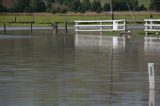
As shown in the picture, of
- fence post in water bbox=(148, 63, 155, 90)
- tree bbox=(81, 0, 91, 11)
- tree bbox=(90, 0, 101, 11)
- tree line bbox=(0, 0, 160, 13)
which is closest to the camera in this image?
fence post in water bbox=(148, 63, 155, 90)

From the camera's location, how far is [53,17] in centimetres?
9088

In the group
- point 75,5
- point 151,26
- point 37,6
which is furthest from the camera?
point 37,6

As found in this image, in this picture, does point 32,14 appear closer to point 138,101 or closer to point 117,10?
point 117,10

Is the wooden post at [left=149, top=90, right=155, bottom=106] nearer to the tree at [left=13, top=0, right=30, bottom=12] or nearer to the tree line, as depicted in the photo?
the tree line

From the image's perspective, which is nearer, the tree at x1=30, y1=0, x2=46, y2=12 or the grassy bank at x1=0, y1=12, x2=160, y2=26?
the grassy bank at x1=0, y1=12, x2=160, y2=26

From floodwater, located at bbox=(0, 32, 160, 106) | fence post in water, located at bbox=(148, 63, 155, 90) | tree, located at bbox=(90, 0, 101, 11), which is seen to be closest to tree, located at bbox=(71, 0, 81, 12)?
tree, located at bbox=(90, 0, 101, 11)

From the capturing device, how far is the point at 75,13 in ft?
297

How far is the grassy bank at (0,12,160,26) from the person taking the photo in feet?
275

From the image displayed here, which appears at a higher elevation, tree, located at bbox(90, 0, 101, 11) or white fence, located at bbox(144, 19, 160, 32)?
tree, located at bbox(90, 0, 101, 11)

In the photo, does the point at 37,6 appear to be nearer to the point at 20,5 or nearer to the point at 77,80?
the point at 20,5

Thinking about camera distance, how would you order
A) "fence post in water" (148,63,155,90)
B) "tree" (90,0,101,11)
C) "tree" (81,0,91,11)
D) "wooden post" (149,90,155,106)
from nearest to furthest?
1. "wooden post" (149,90,155,106)
2. "fence post in water" (148,63,155,90)
3. "tree" (90,0,101,11)
4. "tree" (81,0,91,11)

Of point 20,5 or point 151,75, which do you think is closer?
point 151,75

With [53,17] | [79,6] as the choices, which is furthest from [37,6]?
[53,17]

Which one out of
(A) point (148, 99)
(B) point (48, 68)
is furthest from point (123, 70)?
(A) point (148, 99)
